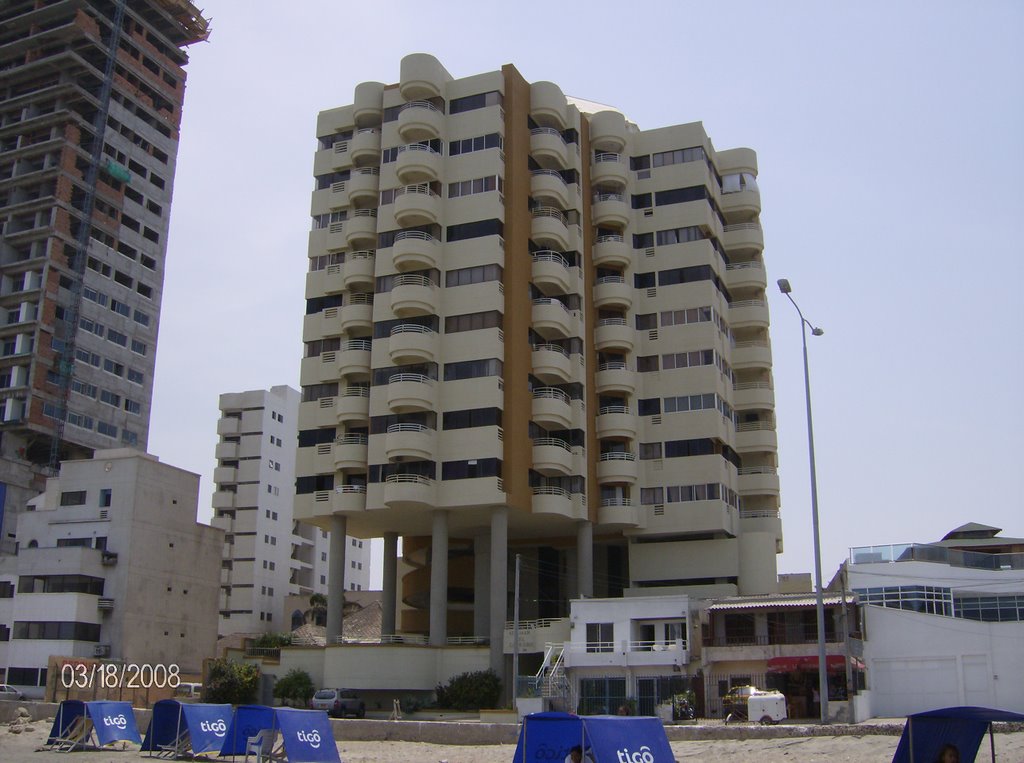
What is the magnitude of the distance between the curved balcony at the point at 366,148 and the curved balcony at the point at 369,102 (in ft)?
3.36

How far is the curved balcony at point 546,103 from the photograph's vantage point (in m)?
84.1

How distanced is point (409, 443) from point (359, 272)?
52.8 ft

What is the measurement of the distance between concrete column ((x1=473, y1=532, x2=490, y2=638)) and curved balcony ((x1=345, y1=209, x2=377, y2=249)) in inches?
966

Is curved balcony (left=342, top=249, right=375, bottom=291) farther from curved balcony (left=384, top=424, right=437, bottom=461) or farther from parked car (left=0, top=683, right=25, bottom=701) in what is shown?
parked car (left=0, top=683, right=25, bottom=701)

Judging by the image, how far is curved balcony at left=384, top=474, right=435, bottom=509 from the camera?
7262 centimetres

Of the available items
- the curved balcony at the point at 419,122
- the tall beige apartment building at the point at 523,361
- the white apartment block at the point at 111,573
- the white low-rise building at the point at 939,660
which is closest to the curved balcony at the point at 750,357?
the tall beige apartment building at the point at 523,361

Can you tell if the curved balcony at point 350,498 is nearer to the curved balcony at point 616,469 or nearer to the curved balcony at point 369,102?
the curved balcony at point 616,469

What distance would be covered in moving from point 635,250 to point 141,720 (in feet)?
176

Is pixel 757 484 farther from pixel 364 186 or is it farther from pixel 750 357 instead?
pixel 364 186

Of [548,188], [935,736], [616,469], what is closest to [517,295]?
[548,188]

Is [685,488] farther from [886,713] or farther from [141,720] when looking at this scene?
[141,720]

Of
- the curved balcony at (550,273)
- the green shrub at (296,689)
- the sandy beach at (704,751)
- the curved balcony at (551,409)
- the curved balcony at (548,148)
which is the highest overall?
the curved balcony at (548,148)

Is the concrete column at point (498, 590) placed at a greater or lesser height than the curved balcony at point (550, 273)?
lesser

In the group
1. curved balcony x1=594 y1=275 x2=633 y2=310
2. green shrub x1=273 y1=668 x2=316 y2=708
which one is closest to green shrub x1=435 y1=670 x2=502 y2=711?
green shrub x1=273 y1=668 x2=316 y2=708
